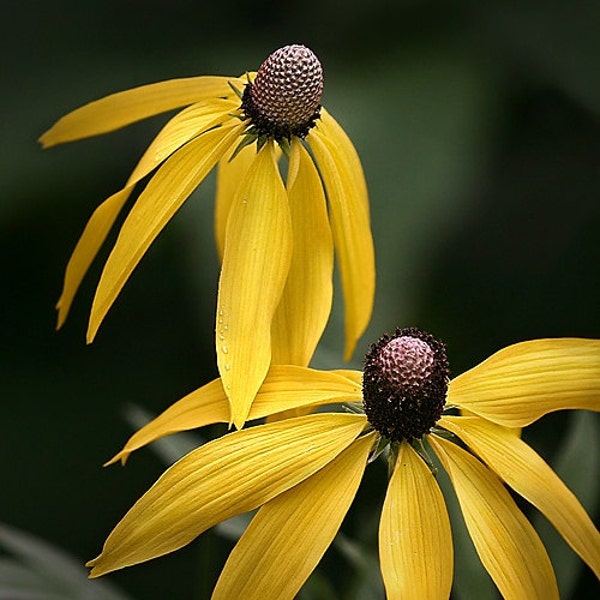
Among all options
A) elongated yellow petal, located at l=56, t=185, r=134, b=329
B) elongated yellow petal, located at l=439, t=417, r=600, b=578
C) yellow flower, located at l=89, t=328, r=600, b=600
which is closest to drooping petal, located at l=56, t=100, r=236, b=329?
elongated yellow petal, located at l=56, t=185, r=134, b=329

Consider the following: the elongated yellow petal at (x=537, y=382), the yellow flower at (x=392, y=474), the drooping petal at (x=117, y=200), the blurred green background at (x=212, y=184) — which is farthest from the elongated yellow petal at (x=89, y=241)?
the blurred green background at (x=212, y=184)

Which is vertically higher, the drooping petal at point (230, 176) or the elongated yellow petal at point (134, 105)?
the elongated yellow petal at point (134, 105)

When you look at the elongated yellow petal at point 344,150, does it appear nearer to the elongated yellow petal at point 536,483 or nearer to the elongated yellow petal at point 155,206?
the elongated yellow petal at point 155,206

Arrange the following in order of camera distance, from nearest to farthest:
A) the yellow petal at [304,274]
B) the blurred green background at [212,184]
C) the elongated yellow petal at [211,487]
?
the elongated yellow petal at [211,487] < the yellow petal at [304,274] < the blurred green background at [212,184]

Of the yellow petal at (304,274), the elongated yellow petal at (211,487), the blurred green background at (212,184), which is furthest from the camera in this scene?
the blurred green background at (212,184)

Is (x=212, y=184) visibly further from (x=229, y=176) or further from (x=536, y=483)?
(x=536, y=483)

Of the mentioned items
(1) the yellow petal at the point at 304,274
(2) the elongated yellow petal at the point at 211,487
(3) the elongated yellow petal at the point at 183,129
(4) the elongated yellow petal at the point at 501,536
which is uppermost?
(3) the elongated yellow petal at the point at 183,129

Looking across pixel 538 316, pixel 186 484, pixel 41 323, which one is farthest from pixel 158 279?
pixel 186 484
